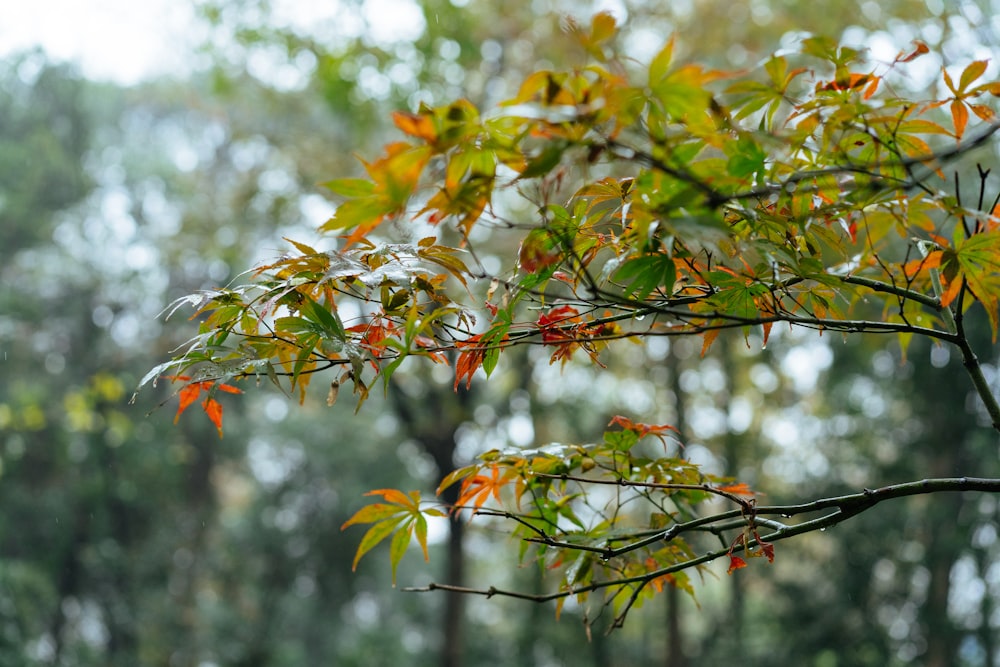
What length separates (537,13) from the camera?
541cm

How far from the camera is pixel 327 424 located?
829 centimetres

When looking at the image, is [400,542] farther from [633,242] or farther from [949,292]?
[949,292]

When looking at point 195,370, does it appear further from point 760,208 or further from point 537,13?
point 537,13

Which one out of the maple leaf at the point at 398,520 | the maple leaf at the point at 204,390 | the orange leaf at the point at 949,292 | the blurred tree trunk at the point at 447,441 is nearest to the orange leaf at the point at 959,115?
the orange leaf at the point at 949,292

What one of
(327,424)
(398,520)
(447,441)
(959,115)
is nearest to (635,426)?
(398,520)

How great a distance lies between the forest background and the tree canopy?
225 cm

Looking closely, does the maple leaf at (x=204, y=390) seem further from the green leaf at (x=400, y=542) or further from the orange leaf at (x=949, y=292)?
the orange leaf at (x=949, y=292)

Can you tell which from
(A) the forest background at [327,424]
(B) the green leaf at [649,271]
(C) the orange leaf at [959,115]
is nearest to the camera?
(B) the green leaf at [649,271]

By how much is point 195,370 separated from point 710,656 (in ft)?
18.9

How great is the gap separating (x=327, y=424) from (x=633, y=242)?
26.0ft

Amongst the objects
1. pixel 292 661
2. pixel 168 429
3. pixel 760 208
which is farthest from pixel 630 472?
pixel 292 661

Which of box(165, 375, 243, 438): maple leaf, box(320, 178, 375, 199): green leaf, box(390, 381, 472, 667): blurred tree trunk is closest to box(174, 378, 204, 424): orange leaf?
box(165, 375, 243, 438): maple leaf

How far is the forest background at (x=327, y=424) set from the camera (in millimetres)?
4695

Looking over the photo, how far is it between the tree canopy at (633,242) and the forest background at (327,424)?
7.38 feet
